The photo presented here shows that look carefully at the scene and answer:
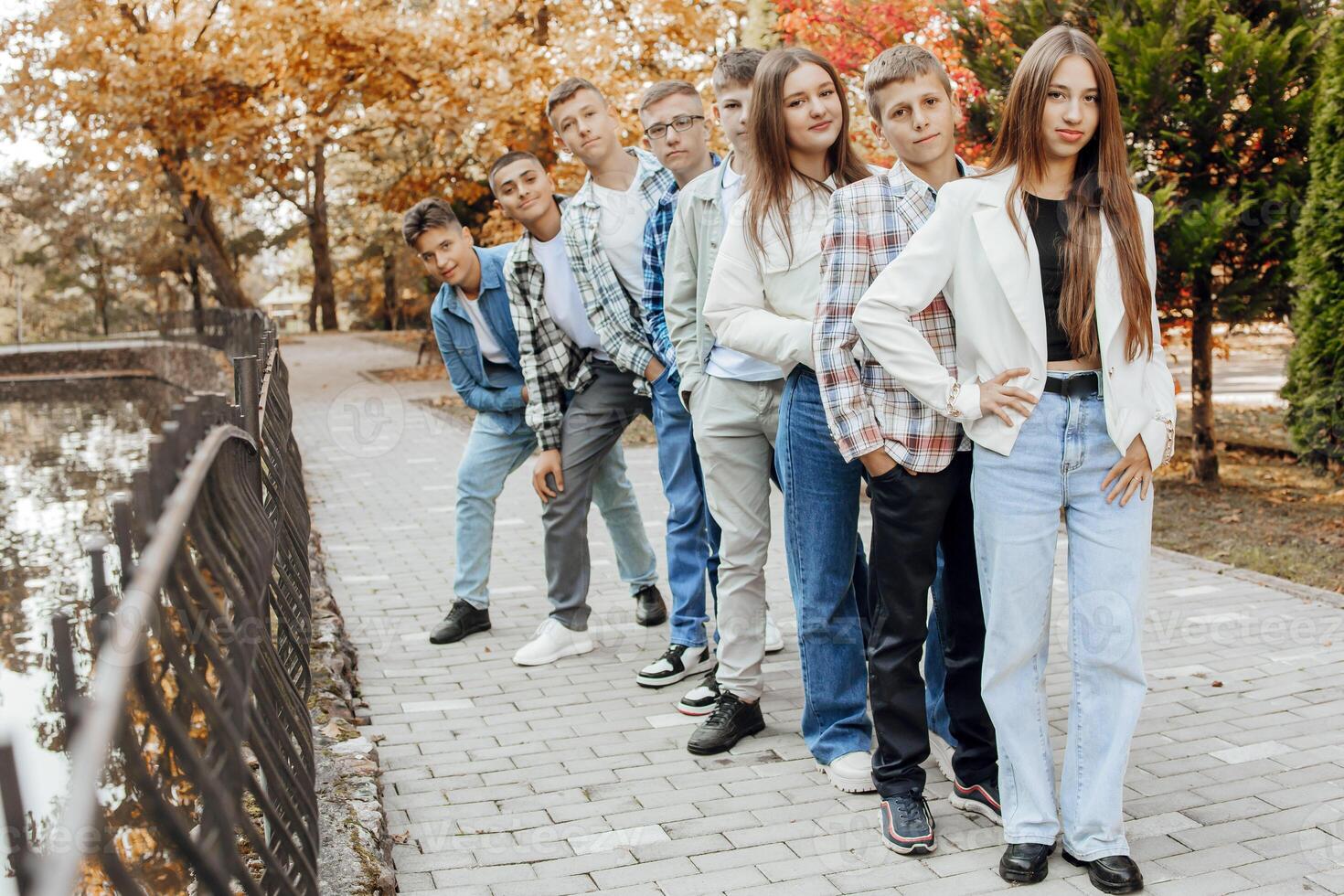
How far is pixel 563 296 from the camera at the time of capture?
5414 mm

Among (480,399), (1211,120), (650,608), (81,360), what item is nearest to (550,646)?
(650,608)

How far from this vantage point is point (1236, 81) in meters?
7.60

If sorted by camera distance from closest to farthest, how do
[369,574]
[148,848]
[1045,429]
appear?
[148,848] < [1045,429] < [369,574]

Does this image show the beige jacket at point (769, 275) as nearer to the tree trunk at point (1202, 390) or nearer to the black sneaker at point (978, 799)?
the black sneaker at point (978, 799)

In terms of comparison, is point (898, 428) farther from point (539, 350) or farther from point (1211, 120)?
point (1211, 120)

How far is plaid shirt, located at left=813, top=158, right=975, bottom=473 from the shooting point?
11.3ft

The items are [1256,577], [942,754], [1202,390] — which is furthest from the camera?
[1202,390]

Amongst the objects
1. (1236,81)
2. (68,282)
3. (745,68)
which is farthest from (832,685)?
(68,282)

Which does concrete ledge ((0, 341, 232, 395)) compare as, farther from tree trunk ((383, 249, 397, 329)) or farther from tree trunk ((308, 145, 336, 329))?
tree trunk ((308, 145, 336, 329))

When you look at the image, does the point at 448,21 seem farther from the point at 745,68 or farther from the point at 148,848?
the point at 148,848

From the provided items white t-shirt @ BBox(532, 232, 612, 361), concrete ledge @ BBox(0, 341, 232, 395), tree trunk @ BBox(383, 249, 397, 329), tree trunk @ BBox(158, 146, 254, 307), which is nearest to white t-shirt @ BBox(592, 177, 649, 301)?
white t-shirt @ BBox(532, 232, 612, 361)

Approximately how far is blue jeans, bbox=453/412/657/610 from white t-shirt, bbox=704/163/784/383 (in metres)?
1.64

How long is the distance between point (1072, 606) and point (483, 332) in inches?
129

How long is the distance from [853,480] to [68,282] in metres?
48.0
